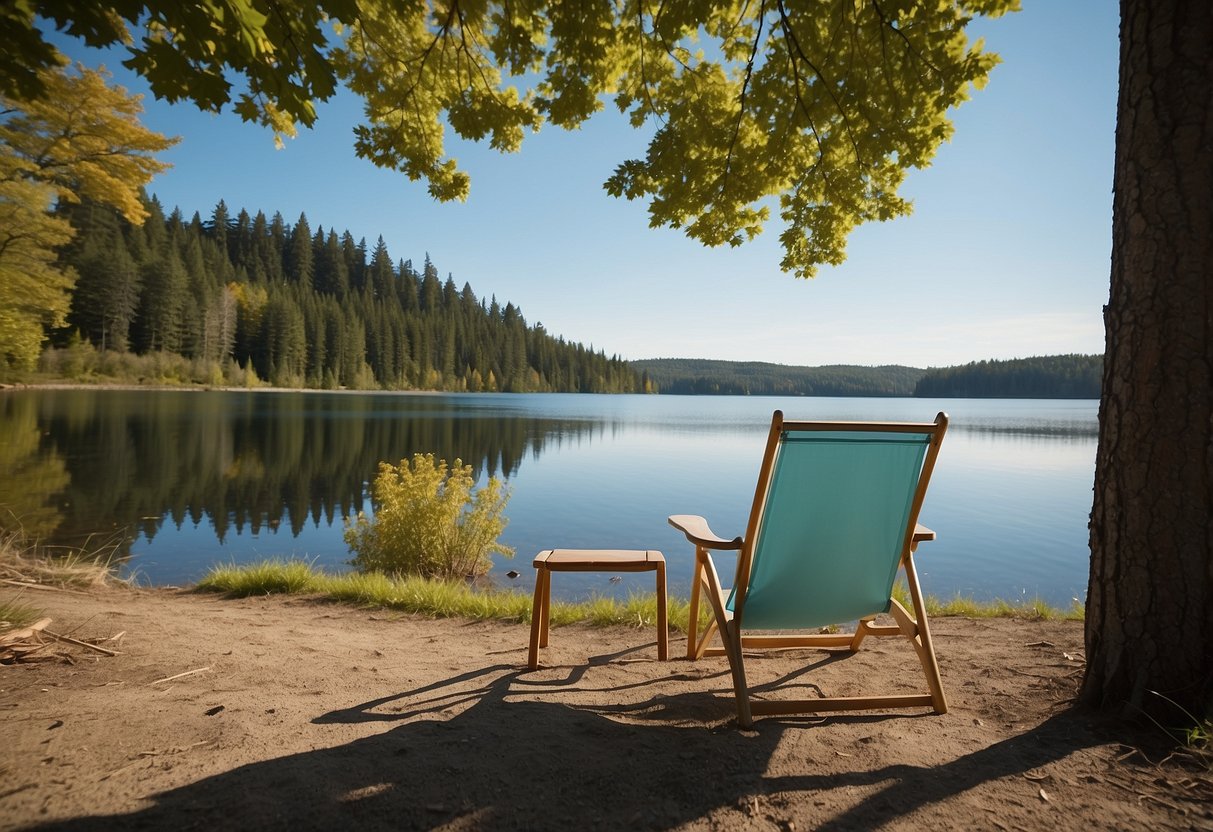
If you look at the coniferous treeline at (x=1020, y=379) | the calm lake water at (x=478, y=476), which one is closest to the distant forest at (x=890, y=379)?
the coniferous treeline at (x=1020, y=379)

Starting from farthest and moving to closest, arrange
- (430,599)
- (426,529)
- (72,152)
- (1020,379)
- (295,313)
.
→ (1020,379)
(295,313)
(72,152)
(426,529)
(430,599)

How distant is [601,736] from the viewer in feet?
6.91

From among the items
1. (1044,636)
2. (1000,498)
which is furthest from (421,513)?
(1000,498)

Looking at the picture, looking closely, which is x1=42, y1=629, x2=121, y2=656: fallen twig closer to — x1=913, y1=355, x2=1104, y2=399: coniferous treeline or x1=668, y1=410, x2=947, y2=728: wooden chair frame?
x1=668, y1=410, x2=947, y2=728: wooden chair frame

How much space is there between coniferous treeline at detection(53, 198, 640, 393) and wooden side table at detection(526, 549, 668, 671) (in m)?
19.5

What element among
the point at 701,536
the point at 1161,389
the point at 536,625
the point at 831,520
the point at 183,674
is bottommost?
the point at 183,674

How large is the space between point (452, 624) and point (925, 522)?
9528 millimetres

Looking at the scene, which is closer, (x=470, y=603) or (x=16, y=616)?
(x=16, y=616)

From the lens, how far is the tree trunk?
2.01 meters

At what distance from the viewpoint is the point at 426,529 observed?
630cm

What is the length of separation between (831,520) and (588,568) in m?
1.20

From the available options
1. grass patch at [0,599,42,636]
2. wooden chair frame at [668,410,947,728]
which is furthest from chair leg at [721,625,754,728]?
grass patch at [0,599,42,636]

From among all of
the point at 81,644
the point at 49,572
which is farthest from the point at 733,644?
the point at 49,572

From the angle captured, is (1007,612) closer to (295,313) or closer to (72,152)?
(72,152)
